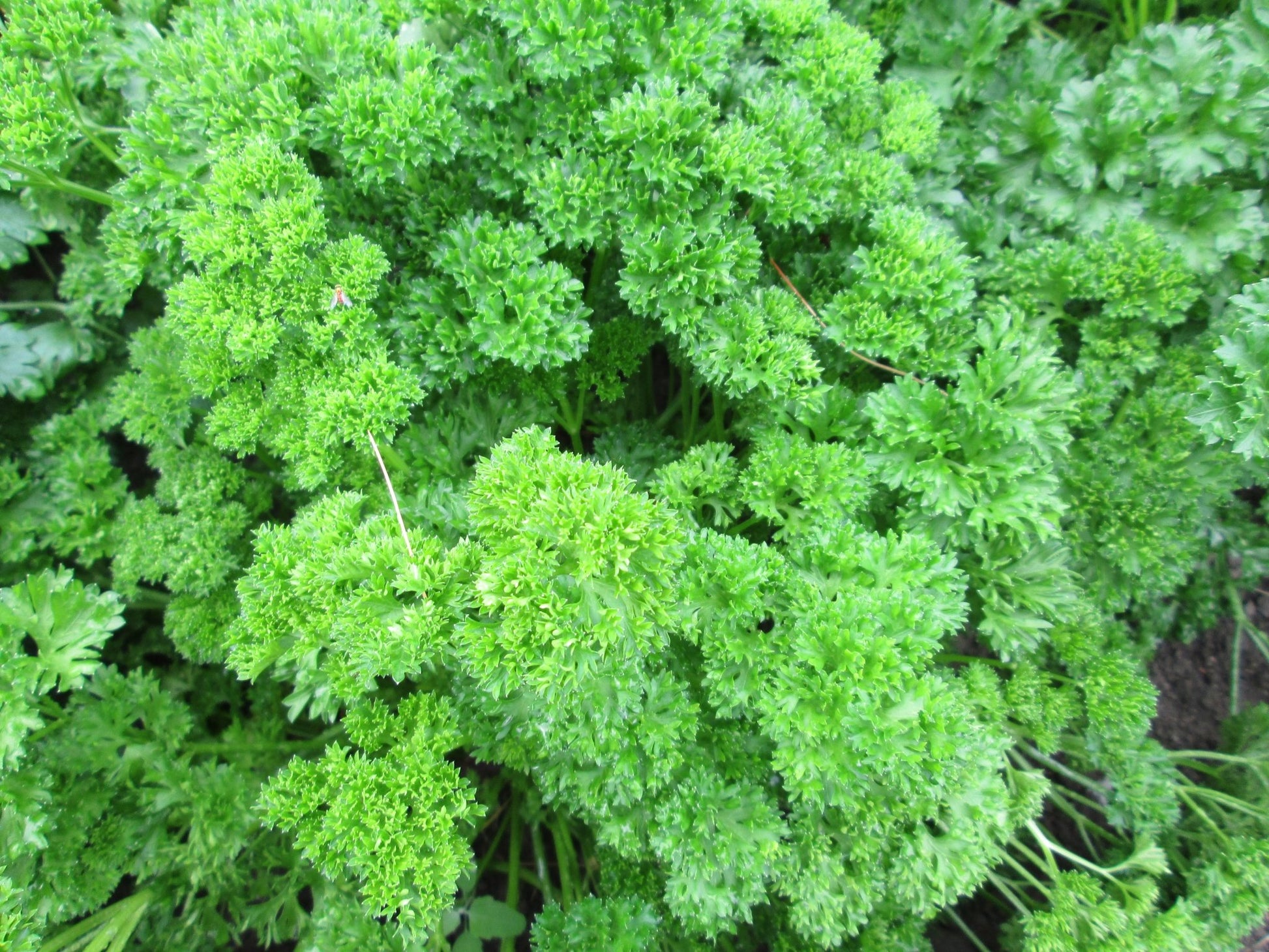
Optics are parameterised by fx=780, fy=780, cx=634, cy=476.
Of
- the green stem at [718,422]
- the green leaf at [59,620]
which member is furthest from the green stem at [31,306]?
the green stem at [718,422]

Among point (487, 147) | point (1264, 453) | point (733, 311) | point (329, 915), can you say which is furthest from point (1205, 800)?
point (487, 147)

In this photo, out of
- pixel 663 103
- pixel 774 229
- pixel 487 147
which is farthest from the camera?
pixel 774 229

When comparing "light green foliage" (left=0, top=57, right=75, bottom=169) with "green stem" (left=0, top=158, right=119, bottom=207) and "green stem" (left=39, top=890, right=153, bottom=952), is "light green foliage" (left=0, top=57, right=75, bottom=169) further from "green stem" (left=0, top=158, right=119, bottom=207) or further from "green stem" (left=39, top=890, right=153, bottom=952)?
"green stem" (left=39, top=890, right=153, bottom=952)

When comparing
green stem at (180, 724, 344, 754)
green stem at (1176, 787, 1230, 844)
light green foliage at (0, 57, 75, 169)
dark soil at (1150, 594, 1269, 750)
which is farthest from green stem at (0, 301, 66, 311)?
dark soil at (1150, 594, 1269, 750)

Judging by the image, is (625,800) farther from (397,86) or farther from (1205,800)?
(1205,800)

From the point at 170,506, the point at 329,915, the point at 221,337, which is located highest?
the point at 221,337
